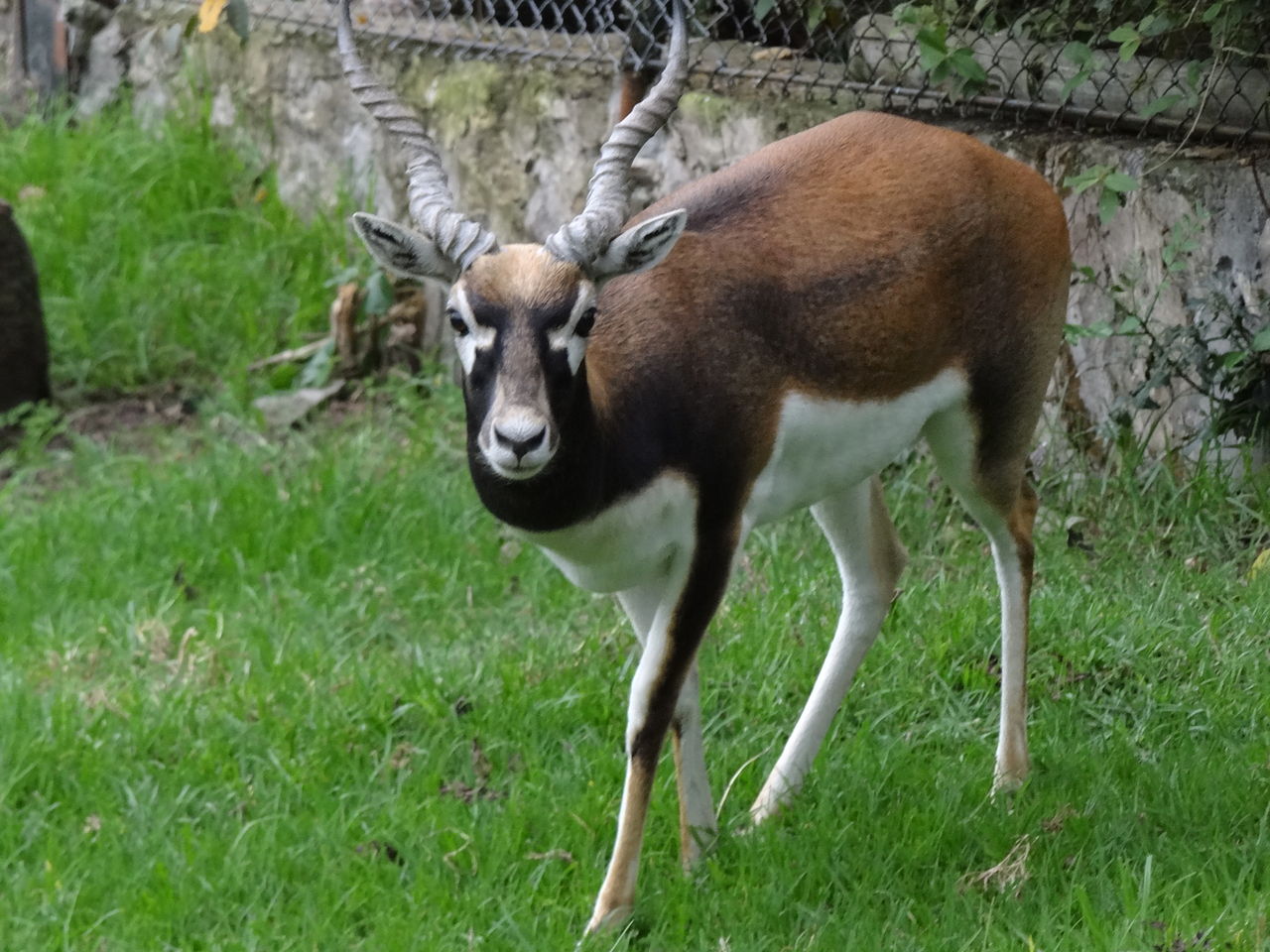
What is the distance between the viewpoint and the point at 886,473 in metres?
5.60

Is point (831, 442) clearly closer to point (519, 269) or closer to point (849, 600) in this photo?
point (849, 600)

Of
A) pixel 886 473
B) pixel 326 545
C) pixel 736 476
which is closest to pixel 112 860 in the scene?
pixel 736 476

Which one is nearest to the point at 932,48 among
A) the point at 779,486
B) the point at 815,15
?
the point at 815,15

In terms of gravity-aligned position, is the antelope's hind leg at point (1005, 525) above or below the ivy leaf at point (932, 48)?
below

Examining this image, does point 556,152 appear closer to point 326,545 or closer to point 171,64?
point 326,545

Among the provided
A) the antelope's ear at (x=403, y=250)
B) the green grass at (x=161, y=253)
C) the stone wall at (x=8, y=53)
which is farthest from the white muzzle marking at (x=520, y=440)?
the stone wall at (x=8, y=53)

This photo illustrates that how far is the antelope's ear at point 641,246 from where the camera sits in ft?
10.4

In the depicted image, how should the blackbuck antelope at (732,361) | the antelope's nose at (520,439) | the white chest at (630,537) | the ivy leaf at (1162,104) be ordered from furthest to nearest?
the ivy leaf at (1162,104)
the white chest at (630,537)
the blackbuck antelope at (732,361)
the antelope's nose at (520,439)

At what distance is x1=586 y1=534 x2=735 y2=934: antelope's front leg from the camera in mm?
3420

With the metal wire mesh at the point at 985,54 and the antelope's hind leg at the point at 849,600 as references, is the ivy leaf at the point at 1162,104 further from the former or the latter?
the antelope's hind leg at the point at 849,600

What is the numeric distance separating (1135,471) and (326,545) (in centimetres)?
259

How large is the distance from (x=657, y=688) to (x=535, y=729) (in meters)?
0.90

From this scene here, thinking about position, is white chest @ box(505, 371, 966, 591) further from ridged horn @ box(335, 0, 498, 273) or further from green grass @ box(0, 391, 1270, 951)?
green grass @ box(0, 391, 1270, 951)

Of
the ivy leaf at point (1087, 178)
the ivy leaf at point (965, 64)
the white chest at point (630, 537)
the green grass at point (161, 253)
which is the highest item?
the ivy leaf at point (965, 64)
